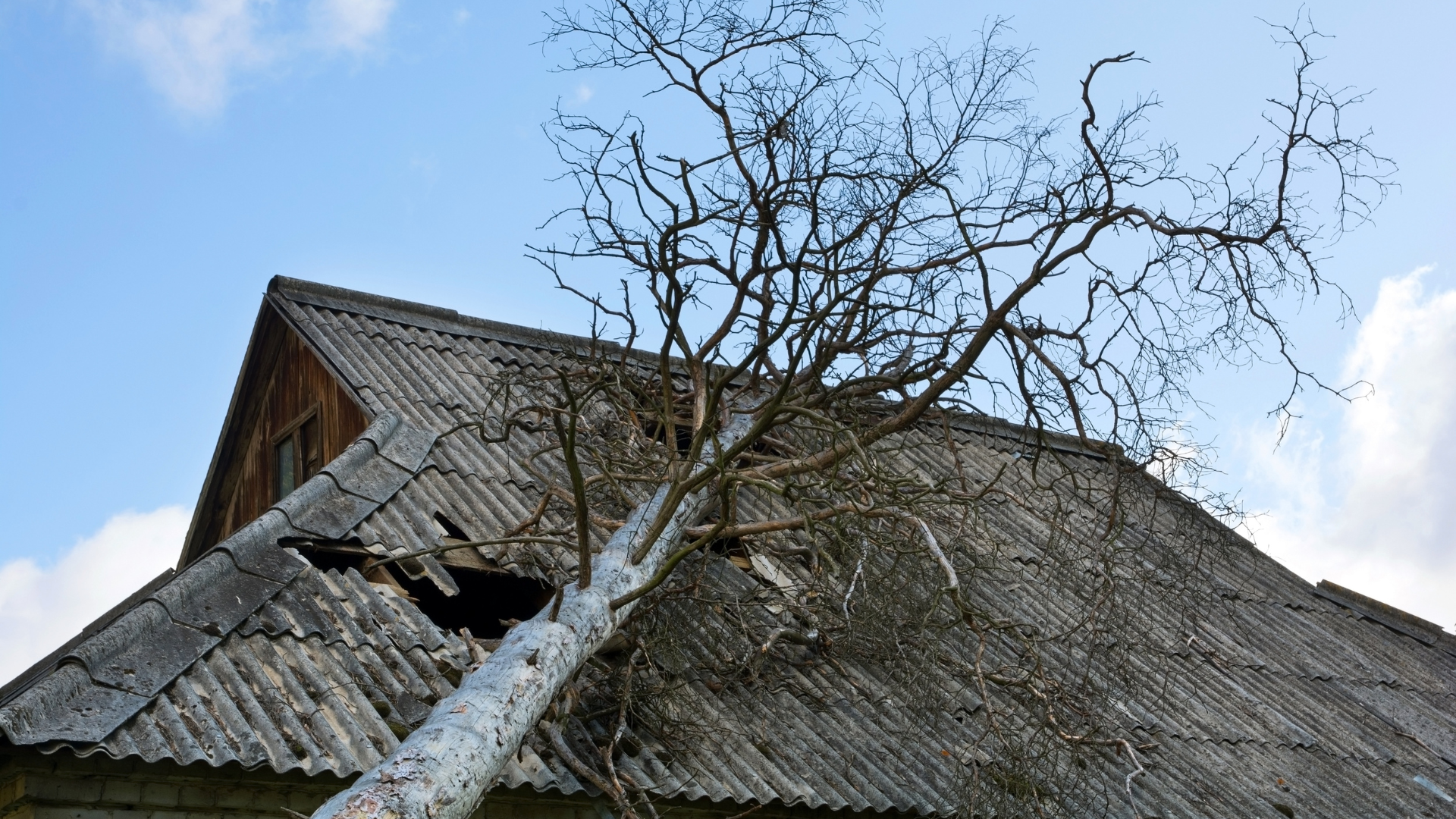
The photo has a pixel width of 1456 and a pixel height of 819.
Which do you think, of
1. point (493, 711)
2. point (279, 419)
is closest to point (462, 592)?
point (493, 711)

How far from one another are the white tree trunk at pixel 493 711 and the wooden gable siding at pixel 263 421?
4026 millimetres

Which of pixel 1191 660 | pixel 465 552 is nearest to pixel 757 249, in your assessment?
pixel 465 552

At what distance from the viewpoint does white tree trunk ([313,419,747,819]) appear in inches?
144

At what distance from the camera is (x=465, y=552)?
6.98 metres

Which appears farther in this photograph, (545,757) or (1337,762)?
(1337,762)

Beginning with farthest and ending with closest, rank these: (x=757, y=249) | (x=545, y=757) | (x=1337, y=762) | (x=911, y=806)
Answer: (x=1337, y=762)
(x=757, y=249)
(x=911, y=806)
(x=545, y=757)

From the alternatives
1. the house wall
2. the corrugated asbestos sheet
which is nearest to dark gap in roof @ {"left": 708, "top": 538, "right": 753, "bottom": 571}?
the corrugated asbestos sheet

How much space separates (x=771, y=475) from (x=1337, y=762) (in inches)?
203

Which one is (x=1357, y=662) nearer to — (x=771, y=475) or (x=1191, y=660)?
(x=1191, y=660)

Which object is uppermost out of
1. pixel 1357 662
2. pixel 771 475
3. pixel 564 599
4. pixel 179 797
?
pixel 1357 662

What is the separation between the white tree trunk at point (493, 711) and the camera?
12.0 ft

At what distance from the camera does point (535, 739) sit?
216 inches

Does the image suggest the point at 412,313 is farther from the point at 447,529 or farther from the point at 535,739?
the point at 535,739

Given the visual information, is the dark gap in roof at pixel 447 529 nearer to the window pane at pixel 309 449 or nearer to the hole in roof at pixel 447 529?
the hole in roof at pixel 447 529
